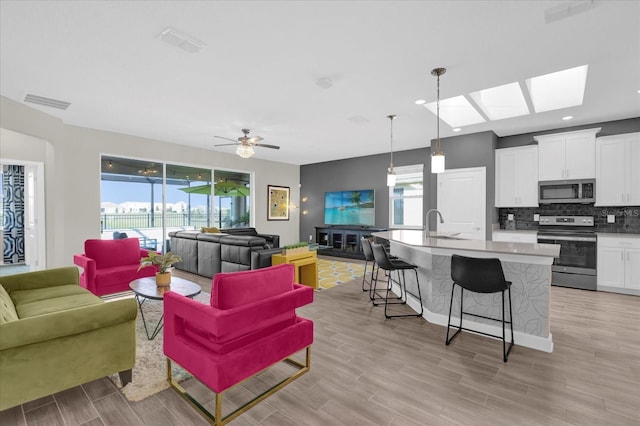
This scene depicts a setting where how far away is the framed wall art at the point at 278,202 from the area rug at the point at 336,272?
7.61ft

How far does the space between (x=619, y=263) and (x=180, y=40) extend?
260 inches

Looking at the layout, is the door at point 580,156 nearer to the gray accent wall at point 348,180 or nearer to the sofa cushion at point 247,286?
the gray accent wall at point 348,180

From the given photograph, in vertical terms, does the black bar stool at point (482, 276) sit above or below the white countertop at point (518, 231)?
below

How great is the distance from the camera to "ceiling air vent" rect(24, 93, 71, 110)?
4.01m

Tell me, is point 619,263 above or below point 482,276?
below

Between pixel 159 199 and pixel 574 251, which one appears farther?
pixel 159 199

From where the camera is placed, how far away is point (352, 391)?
2150mm

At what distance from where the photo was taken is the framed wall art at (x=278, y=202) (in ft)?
29.2

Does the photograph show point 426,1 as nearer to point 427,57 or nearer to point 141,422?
point 427,57

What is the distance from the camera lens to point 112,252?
4.39m

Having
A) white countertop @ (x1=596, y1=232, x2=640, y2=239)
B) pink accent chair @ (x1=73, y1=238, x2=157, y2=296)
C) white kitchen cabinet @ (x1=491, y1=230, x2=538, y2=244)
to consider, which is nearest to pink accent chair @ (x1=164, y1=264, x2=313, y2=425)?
pink accent chair @ (x1=73, y1=238, x2=157, y2=296)

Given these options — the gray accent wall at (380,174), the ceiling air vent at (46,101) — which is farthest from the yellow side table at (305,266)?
the ceiling air vent at (46,101)

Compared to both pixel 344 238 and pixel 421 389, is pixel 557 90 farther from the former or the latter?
pixel 344 238

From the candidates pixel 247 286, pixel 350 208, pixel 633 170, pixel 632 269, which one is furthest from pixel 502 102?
pixel 247 286
